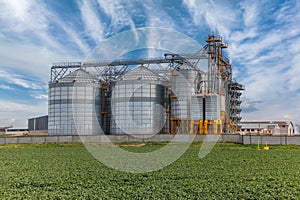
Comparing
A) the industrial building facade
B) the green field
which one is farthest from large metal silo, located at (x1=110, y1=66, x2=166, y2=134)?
the green field

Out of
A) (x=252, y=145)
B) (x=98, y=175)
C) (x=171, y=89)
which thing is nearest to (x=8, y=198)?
(x=98, y=175)

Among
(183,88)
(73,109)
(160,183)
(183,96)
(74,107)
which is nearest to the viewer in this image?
(160,183)

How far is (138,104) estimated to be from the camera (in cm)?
6762

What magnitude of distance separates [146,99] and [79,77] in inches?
631

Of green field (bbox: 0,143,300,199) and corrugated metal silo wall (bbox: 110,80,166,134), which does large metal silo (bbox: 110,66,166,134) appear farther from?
green field (bbox: 0,143,300,199)

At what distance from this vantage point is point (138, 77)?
71.0 metres

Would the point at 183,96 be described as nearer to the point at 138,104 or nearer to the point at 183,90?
the point at 183,90

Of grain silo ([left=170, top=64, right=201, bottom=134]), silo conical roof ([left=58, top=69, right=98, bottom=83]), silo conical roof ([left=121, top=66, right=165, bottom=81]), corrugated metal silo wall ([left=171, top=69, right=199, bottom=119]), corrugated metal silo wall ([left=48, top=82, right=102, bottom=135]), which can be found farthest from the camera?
silo conical roof ([left=58, top=69, right=98, bottom=83])

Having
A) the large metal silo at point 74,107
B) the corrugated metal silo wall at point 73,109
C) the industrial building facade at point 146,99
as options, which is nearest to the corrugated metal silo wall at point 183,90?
the industrial building facade at point 146,99

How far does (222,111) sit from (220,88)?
19.6ft

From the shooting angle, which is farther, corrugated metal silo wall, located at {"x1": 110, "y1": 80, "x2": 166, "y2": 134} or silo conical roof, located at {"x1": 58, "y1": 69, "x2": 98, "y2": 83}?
silo conical roof, located at {"x1": 58, "y1": 69, "x2": 98, "y2": 83}

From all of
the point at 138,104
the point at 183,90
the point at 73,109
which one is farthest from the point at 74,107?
the point at 183,90

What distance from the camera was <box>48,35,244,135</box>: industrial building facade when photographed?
6744cm

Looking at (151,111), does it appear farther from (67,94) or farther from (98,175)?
(98,175)
